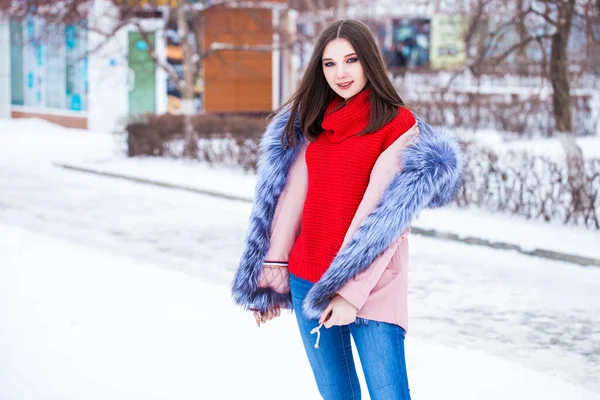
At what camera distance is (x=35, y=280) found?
7.89 m

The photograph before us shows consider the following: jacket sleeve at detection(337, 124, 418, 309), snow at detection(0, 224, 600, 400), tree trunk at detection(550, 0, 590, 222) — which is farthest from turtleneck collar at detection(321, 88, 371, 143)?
tree trunk at detection(550, 0, 590, 222)

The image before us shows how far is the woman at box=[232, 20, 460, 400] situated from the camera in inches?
113

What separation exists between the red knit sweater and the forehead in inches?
5.7

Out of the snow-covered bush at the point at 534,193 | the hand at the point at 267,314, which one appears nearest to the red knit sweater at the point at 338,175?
the hand at the point at 267,314

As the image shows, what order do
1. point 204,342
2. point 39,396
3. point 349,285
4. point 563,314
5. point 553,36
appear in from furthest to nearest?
point 553,36 → point 563,314 → point 204,342 → point 39,396 → point 349,285

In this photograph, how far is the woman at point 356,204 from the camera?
2861 millimetres

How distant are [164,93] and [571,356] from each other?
24.0 metres

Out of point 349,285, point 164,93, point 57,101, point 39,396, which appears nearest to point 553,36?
point 39,396

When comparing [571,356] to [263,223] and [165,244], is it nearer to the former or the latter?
[263,223]

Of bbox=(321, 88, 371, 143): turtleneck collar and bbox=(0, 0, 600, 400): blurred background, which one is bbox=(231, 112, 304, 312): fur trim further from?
bbox=(0, 0, 600, 400): blurred background

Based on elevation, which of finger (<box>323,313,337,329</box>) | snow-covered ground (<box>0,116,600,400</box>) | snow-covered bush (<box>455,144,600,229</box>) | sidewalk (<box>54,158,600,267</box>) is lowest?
snow-covered ground (<box>0,116,600,400</box>)

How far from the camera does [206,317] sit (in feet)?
22.4

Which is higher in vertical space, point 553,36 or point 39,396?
point 553,36

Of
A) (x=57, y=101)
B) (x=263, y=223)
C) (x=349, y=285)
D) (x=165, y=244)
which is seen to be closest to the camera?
(x=349, y=285)
